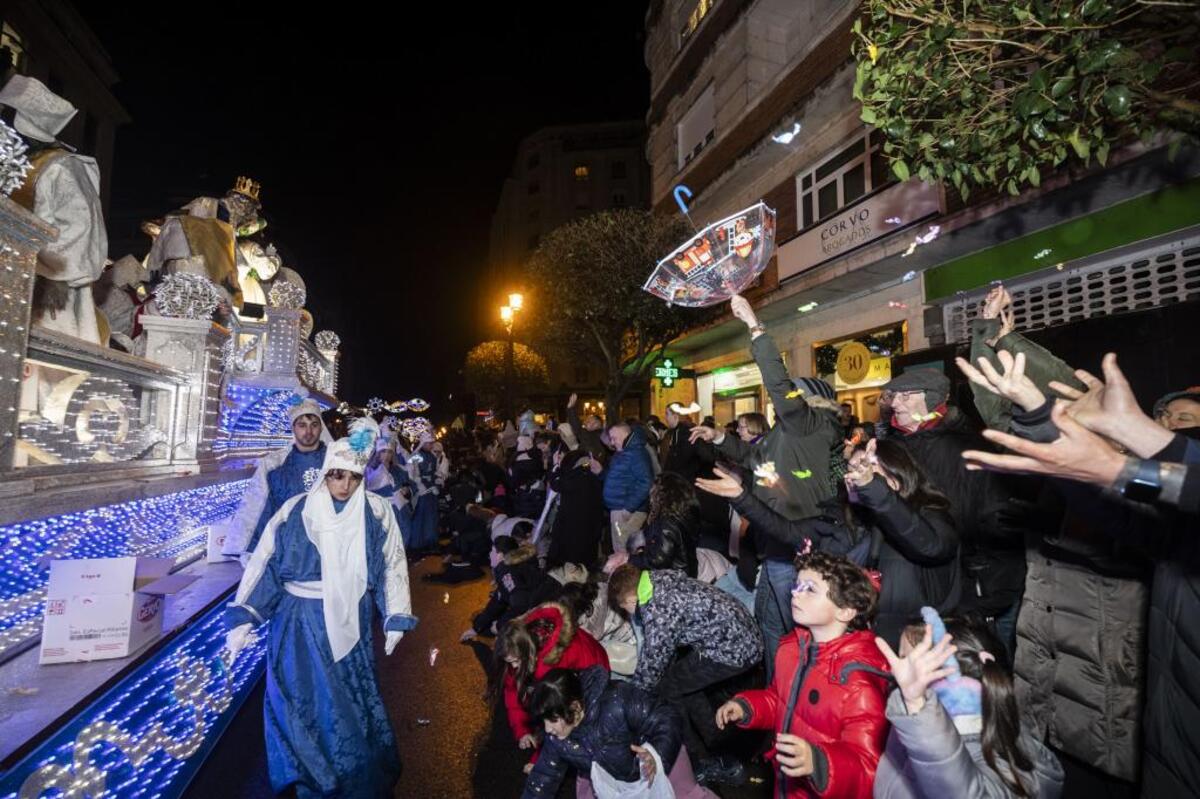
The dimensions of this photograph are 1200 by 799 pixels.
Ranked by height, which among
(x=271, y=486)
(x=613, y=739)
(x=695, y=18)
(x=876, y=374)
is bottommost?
(x=613, y=739)

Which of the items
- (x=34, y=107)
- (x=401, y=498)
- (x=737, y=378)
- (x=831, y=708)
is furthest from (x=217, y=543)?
(x=737, y=378)

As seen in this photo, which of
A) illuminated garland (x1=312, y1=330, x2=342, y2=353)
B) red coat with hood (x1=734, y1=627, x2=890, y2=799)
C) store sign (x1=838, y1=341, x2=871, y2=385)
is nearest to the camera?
red coat with hood (x1=734, y1=627, x2=890, y2=799)

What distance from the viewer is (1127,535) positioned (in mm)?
1996

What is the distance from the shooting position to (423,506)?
36.8 ft

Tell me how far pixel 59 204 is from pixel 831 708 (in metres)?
5.25

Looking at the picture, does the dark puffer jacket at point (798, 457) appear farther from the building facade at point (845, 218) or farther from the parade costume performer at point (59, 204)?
the parade costume performer at point (59, 204)

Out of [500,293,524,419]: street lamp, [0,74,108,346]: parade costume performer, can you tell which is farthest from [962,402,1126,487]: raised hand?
[500,293,524,419]: street lamp

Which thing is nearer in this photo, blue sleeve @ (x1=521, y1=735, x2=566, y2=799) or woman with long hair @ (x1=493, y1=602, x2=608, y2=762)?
blue sleeve @ (x1=521, y1=735, x2=566, y2=799)

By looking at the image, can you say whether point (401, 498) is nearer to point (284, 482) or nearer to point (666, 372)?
point (284, 482)

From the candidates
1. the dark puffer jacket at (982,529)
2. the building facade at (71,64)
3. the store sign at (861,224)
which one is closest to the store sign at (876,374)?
the store sign at (861,224)

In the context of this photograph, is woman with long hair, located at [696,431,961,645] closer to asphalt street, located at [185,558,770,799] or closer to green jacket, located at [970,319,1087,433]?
green jacket, located at [970,319,1087,433]

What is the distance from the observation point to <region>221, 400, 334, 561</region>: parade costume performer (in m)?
4.99

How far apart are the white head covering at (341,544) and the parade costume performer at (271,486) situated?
1.54 meters

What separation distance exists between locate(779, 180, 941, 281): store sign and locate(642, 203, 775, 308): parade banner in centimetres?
542
